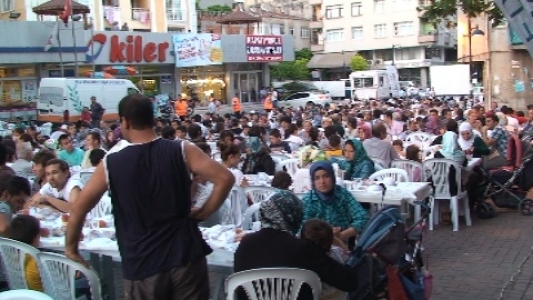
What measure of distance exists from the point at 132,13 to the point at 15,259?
36.7 meters

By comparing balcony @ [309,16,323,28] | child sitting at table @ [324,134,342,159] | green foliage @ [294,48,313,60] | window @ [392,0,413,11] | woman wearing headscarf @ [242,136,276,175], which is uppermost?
window @ [392,0,413,11]

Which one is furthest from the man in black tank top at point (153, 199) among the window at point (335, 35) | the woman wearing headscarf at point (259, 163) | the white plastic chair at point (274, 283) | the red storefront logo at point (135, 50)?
the window at point (335, 35)

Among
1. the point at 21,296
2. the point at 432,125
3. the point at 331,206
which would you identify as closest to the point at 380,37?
the point at 432,125

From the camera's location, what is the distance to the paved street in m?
6.54

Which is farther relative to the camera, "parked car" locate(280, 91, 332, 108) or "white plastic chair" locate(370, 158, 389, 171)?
"parked car" locate(280, 91, 332, 108)

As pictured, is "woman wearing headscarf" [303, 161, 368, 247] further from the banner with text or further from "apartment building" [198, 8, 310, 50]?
"apartment building" [198, 8, 310, 50]

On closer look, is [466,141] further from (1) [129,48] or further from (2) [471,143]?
(1) [129,48]

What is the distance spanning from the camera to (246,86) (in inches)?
1601

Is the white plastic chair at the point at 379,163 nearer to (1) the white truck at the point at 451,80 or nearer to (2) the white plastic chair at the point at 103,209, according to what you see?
(2) the white plastic chair at the point at 103,209

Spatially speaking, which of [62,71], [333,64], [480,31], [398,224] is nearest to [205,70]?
[62,71]

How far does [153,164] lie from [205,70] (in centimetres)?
3517

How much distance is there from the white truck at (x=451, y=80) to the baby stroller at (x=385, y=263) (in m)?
32.8

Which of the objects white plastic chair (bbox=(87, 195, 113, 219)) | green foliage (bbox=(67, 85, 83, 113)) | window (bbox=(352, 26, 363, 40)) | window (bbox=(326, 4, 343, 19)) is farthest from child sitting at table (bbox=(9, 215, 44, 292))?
window (bbox=(326, 4, 343, 19))

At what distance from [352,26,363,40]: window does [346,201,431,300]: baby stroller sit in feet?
199
